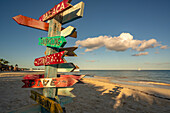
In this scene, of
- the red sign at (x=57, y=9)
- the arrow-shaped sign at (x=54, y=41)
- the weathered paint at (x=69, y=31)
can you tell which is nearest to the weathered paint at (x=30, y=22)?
the red sign at (x=57, y=9)

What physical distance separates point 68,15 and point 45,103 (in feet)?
6.63

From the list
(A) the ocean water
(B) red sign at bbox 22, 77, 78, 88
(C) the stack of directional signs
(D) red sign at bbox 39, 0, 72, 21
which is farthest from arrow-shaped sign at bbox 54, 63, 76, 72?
(A) the ocean water

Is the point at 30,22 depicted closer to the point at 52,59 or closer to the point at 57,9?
the point at 57,9

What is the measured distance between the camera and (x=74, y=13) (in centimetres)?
210

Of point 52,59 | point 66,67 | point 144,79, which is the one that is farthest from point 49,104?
point 144,79

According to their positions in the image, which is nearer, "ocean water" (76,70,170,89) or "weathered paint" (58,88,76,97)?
"weathered paint" (58,88,76,97)

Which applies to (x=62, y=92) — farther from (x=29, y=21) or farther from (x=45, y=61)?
(x=29, y=21)

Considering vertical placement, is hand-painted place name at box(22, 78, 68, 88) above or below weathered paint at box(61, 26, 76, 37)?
below

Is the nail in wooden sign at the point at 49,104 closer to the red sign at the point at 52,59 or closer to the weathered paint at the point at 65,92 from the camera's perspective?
the weathered paint at the point at 65,92

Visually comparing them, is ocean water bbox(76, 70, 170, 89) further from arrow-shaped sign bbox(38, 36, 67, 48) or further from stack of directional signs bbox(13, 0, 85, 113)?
arrow-shaped sign bbox(38, 36, 67, 48)

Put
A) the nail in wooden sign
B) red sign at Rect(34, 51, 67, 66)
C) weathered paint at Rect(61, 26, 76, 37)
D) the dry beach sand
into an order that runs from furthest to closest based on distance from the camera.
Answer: the dry beach sand
weathered paint at Rect(61, 26, 76, 37)
red sign at Rect(34, 51, 67, 66)
the nail in wooden sign

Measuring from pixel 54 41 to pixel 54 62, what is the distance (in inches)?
18.8

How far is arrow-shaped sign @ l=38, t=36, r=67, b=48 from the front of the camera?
195 cm

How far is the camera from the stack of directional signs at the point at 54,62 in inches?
75.0
